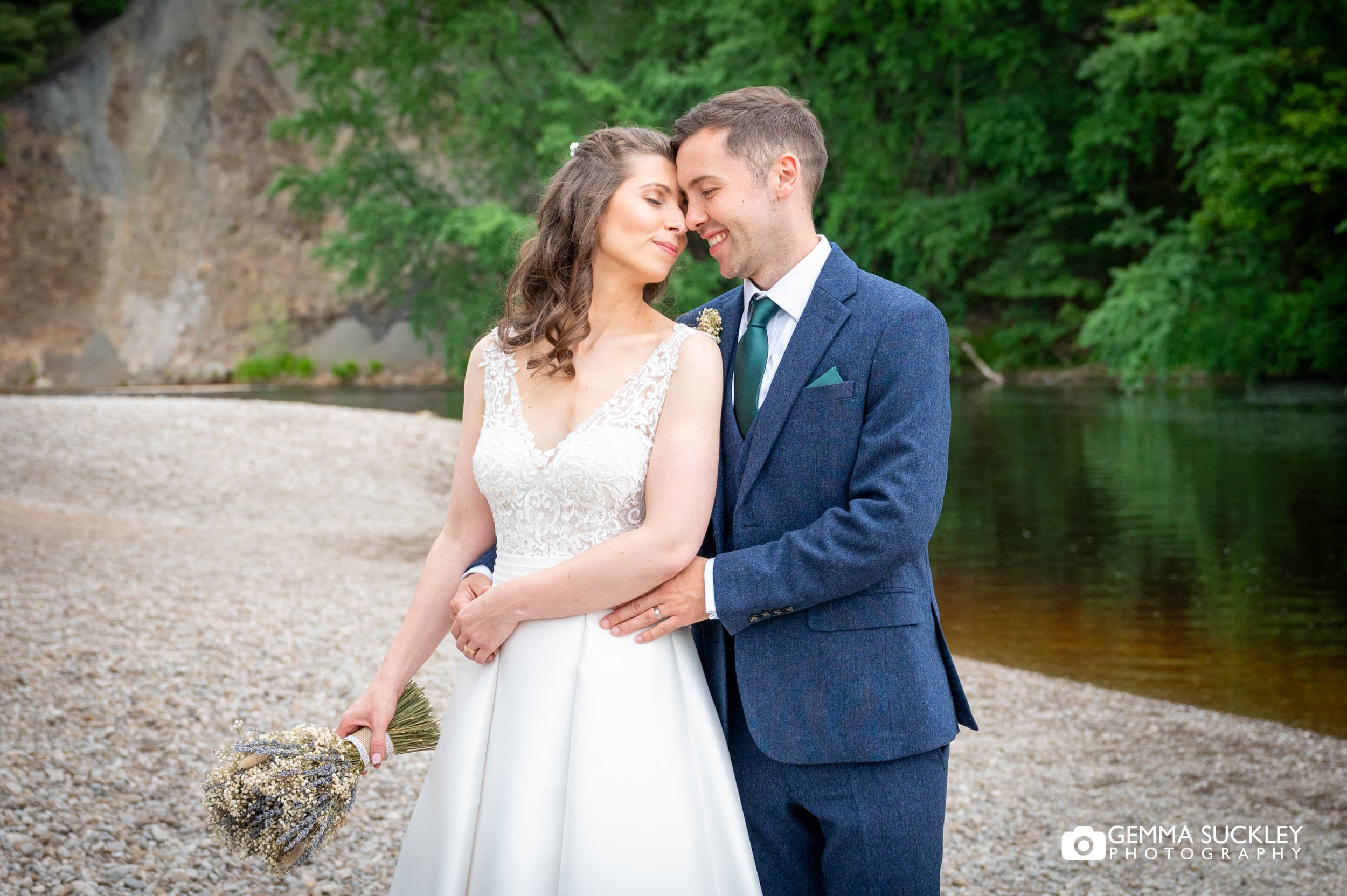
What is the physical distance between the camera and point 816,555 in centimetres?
199

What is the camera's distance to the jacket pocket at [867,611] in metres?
2.13

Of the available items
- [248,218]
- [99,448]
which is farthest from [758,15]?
[248,218]

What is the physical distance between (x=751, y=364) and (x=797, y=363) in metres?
0.12

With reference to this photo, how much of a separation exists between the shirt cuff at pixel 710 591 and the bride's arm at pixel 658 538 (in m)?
0.04

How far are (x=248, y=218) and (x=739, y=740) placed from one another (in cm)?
3369

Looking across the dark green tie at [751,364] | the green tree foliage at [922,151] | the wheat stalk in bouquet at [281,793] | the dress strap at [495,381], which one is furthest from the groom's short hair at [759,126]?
the green tree foliage at [922,151]

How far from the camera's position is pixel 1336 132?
1614 centimetres

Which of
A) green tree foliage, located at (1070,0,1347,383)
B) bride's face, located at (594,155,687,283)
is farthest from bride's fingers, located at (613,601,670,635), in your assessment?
green tree foliage, located at (1070,0,1347,383)

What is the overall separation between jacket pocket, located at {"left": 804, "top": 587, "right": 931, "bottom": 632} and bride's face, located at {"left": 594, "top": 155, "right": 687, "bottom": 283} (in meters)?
0.74

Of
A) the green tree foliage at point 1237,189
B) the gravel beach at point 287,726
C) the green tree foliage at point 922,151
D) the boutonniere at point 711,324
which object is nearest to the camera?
the boutonniere at point 711,324

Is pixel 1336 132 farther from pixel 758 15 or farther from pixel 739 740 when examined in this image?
pixel 739 740

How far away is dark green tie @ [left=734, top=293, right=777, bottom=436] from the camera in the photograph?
222 centimetres

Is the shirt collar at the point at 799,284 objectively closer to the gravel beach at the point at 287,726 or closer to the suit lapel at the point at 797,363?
the suit lapel at the point at 797,363

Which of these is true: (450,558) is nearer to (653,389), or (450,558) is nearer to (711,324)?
(653,389)
